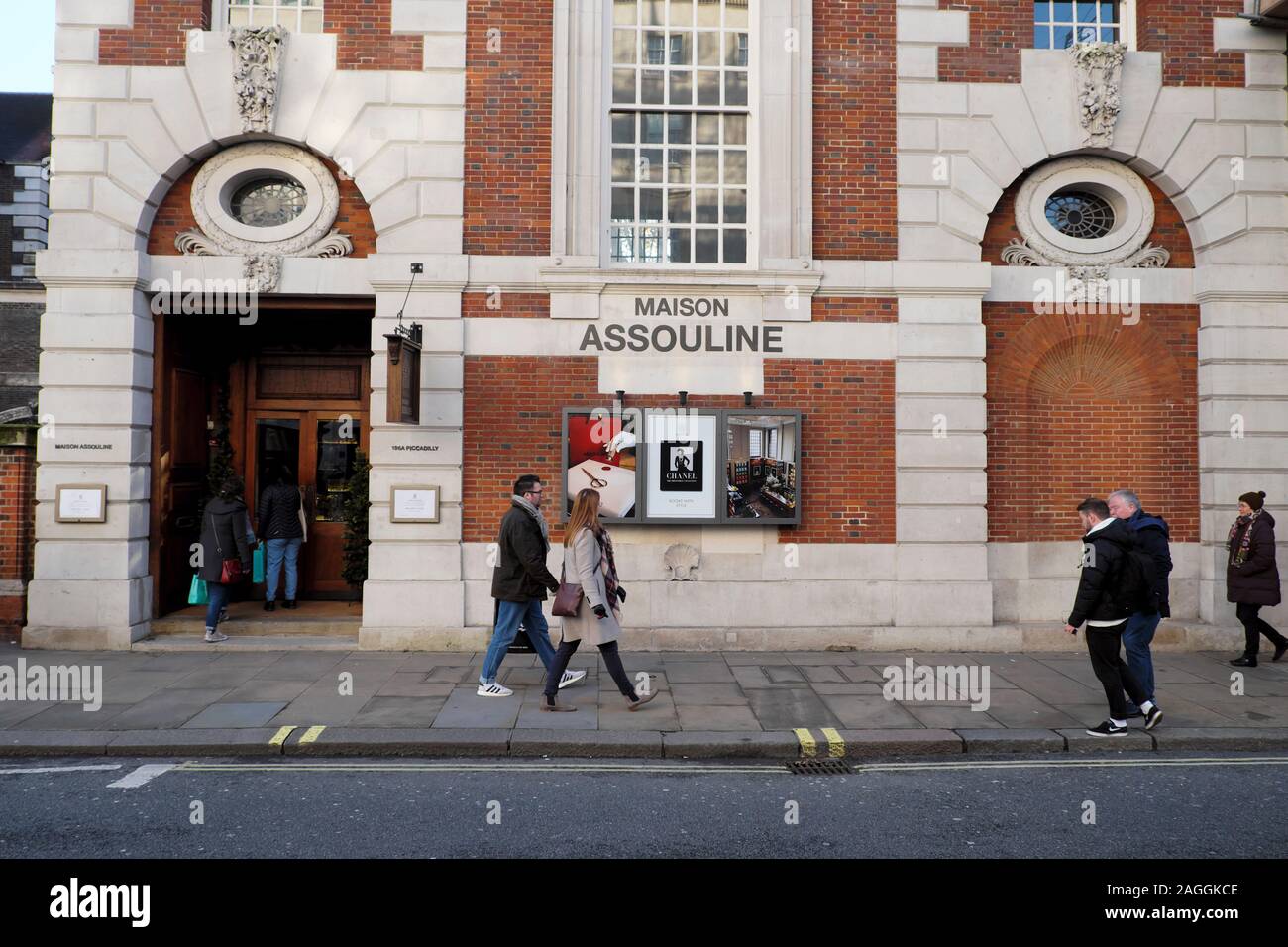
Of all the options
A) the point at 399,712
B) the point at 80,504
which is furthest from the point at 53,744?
the point at 80,504

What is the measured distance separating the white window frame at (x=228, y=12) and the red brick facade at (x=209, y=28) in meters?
0.07

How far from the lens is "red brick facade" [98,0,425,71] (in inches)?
393

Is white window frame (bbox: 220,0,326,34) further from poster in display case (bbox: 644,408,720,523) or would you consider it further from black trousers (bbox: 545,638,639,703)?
black trousers (bbox: 545,638,639,703)

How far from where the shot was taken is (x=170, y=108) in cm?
995

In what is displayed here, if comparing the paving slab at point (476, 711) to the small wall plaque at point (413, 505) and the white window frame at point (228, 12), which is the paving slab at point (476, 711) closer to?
the small wall plaque at point (413, 505)

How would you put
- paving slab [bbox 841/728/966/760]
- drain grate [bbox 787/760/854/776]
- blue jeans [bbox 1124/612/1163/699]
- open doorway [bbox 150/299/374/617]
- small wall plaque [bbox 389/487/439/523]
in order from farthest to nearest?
open doorway [bbox 150/299/374/617]
small wall plaque [bbox 389/487/439/523]
blue jeans [bbox 1124/612/1163/699]
paving slab [bbox 841/728/966/760]
drain grate [bbox 787/760/854/776]

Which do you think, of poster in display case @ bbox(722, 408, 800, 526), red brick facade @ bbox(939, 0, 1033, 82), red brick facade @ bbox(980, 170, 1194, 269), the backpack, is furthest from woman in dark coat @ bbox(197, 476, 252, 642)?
red brick facade @ bbox(939, 0, 1033, 82)

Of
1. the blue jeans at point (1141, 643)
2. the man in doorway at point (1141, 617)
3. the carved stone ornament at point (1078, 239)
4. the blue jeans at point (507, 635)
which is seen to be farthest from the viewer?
the carved stone ornament at point (1078, 239)

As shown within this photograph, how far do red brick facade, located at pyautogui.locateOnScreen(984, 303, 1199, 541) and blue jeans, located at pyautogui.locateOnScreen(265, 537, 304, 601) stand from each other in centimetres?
858

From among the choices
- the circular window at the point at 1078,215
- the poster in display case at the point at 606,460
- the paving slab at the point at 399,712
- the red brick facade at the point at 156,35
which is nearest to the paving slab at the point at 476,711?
the paving slab at the point at 399,712

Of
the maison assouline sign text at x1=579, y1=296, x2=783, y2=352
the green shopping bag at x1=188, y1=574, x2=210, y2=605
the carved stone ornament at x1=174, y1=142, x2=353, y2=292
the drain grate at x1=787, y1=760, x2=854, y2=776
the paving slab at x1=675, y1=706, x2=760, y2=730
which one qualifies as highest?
the carved stone ornament at x1=174, y1=142, x2=353, y2=292

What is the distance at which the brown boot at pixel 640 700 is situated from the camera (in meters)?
7.48

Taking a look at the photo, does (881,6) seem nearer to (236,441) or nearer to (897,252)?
(897,252)

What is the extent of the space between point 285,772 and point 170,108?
7.81 meters
